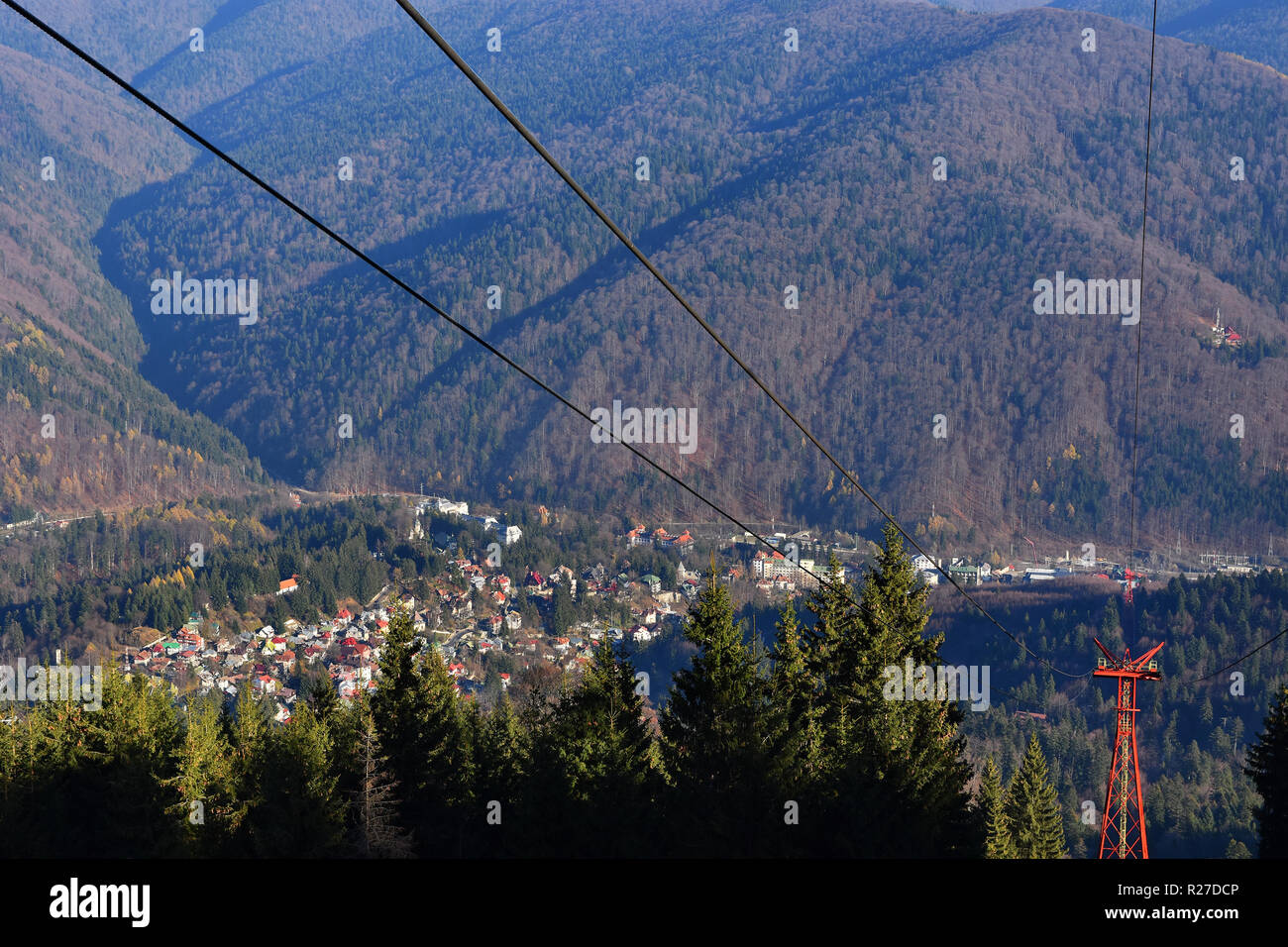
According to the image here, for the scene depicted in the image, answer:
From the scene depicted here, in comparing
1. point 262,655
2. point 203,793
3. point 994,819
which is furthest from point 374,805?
point 262,655

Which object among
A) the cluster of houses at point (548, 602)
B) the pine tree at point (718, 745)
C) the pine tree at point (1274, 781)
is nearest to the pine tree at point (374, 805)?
the pine tree at point (718, 745)

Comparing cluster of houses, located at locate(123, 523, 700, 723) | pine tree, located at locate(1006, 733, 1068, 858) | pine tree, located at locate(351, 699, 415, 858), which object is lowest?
pine tree, located at locate(1006, 733, 1068, 858)

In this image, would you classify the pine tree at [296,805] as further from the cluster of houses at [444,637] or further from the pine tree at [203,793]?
the cluster of houses at [444,637]

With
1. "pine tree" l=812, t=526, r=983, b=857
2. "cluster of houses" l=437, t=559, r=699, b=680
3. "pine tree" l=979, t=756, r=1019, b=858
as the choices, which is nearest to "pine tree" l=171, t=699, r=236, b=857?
"pine tree" l=812, t=526, r=983, b=857

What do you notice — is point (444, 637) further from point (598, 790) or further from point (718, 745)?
point (718, 745)

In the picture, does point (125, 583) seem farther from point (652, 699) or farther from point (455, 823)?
point (455, 823)

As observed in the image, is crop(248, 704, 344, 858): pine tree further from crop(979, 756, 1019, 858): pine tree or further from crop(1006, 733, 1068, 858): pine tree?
crop(1006, 733, 1068, 858): pine tree
